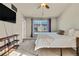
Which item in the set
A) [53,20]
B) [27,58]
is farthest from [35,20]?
[27,58]

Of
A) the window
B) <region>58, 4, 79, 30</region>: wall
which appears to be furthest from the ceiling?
the window

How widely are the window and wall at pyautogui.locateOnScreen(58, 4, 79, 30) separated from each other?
1.76ft

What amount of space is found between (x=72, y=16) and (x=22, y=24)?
2.40m

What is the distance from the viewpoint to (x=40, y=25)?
4508 millimetres

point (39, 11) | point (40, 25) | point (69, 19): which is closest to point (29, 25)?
point (40, 25)

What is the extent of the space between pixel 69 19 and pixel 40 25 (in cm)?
120

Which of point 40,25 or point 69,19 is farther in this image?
point 40,25

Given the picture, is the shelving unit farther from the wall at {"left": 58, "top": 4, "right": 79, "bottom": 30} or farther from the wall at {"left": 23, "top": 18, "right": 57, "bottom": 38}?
the wall at {"left": 58, "top": 4, "right": 79, "bottom": 30}

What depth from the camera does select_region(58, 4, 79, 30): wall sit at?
3.96 m

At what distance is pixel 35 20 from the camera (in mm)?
4555

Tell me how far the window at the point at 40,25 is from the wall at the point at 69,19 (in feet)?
1.76

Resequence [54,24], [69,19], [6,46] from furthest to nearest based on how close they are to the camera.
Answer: [54,24] → [69,19] → [6,46]

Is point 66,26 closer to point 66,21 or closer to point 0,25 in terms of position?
point 66,21

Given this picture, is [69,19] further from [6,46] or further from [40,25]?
[6,46]
